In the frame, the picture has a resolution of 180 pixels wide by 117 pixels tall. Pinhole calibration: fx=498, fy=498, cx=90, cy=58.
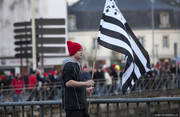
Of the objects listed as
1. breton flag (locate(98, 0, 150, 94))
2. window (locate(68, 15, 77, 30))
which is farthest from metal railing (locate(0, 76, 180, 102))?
window (locate(68, 15, 77, 30))

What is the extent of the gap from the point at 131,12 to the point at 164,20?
5167 mm

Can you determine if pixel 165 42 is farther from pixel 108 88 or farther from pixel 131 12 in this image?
pixel 108 88

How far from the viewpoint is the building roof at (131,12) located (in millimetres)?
68812

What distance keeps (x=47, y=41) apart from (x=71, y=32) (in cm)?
4459

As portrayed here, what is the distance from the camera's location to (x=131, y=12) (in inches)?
2709

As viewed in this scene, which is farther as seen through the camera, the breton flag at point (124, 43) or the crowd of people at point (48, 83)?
the crowd of people at point (48, 83)

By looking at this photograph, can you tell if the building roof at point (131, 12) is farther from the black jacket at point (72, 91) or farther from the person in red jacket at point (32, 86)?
the black jacket at point (72, 91)

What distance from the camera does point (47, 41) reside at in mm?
25062

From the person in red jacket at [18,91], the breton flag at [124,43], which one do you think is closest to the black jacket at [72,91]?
the breton flag at [124,43]

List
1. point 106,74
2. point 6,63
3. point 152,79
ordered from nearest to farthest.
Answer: point 106,74
point 152,79
point 6,63

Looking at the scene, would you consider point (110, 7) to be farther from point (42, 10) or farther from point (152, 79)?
point (42, 10)

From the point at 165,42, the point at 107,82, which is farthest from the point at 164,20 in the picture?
the point at 107,82

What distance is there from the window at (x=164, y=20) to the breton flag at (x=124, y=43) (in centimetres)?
6248

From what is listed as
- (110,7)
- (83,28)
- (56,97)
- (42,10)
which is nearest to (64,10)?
(42,10)
